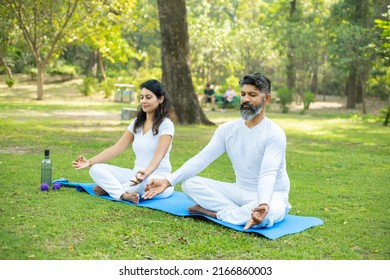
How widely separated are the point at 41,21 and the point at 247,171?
1631 cm

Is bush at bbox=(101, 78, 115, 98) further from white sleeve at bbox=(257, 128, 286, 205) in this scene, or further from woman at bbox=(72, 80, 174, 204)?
white sleeve at bbox=(257, 128, 286, 205)

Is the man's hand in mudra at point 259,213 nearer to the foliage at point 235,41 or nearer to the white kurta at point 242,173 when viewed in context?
the white kurta at point 242,173

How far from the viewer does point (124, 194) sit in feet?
20.5

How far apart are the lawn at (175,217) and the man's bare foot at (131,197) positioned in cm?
15

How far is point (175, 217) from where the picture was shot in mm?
5637

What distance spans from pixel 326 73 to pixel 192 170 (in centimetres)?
2884

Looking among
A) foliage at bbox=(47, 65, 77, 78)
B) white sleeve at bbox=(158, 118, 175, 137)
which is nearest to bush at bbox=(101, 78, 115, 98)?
foliage at bbox=(47, 65, 77, 78)

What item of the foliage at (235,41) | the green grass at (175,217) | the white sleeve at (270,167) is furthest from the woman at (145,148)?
the foliage at (235,41)

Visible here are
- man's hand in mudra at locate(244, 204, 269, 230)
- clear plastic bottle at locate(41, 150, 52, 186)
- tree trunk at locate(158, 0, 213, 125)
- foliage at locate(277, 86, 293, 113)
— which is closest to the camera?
man's hand in mudra at locate(244, 204, 269, 230)

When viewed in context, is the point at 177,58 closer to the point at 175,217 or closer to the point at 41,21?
the point at 41,21

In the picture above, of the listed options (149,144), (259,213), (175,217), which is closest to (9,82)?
(149,144)

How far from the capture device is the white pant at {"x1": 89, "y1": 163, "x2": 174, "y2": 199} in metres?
6.29

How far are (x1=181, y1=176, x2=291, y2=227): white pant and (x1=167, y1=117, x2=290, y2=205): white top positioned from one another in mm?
72
